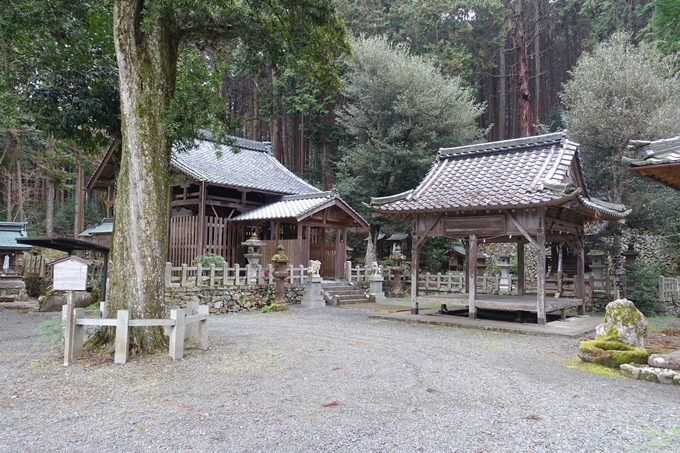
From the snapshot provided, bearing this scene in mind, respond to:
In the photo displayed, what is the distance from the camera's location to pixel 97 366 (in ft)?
19.8

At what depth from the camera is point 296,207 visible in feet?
54.6

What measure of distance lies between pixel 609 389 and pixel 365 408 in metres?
2.96

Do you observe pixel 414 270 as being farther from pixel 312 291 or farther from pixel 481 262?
pixel 481 262

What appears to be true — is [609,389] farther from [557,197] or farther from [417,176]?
[417,176]

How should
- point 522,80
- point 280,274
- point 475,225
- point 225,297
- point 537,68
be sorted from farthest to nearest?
point 537,68 < point 522,80 < point 280,274 < point 225,297 < point 475,225

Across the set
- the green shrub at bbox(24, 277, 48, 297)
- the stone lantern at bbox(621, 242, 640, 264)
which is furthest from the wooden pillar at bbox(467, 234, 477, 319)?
the green shrub at bbox(24, 277, 48, 297)

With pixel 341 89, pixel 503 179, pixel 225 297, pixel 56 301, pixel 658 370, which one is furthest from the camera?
pixel 341 89

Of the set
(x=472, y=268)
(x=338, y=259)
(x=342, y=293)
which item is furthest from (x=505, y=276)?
(x=472, y=268)

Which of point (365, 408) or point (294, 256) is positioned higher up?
point (294, 256)

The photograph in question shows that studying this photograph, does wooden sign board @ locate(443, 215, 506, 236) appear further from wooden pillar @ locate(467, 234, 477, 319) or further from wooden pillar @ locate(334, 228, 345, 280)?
wooden pillar @ locate(334, 228, 345, 280)

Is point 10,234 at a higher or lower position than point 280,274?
higher

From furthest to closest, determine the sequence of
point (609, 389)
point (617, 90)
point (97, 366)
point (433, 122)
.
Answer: point (433, 122) → point (617, 90) → point (97, 366) → point (609, 389)

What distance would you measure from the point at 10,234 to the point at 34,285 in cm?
311

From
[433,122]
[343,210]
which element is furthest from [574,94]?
[343,210]
